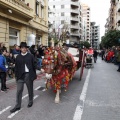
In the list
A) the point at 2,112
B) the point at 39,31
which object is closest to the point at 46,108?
the point at 2,112

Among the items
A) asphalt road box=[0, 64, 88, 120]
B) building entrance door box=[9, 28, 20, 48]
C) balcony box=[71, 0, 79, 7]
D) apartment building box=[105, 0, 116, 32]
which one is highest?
balcony box=[71, 0, 79, 7]

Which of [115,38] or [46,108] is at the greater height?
[115,38]

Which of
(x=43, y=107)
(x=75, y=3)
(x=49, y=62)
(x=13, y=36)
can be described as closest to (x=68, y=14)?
(x=75, y=3)

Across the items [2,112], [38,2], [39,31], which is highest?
[38,2]

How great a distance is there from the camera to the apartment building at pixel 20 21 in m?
17.2

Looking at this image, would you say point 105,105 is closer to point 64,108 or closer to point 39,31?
point 64,108

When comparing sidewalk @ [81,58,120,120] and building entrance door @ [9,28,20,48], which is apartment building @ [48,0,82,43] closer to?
building entrance door @ [9,28,20,48]

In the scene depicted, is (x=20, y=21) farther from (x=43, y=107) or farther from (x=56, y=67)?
(x=43, y=107)

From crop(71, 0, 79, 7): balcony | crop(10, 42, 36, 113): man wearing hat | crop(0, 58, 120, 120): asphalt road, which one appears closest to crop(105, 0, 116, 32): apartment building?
crop(71, 0, 79, 7): balcony

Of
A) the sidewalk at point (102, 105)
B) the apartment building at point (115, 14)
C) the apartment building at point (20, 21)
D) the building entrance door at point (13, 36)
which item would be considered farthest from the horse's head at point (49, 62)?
the apartment building at point (115, 14)

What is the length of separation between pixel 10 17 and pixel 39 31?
882 cm

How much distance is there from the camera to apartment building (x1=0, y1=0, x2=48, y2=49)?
1725 centimetres

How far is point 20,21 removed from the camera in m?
20.0

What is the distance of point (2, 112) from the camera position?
6.61 metres
